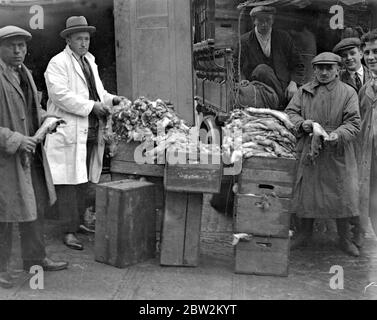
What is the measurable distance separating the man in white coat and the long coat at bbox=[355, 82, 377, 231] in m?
2.62

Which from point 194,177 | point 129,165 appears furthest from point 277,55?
point 194,177

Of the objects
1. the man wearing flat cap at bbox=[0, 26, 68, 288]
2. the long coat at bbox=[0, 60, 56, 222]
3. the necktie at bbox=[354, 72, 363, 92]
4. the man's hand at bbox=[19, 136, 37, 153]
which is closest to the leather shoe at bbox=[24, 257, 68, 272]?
the man wearing flat cap at bbox=[0, 26, 68, 288]

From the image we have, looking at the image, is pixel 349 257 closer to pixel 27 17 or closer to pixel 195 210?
pixel 195 210

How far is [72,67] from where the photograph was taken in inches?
244

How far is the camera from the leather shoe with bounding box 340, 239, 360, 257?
6.19 meters

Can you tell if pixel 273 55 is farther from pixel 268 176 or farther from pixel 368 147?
pixel 268 176

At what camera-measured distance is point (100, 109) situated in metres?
6.21

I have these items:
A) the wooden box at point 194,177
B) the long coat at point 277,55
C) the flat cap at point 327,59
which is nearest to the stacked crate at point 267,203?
the wooden box at point 194,177

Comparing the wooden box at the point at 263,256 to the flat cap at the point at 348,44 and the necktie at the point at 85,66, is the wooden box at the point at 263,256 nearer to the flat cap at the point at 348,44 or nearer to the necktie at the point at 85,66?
the flat cap at the point at 348,44

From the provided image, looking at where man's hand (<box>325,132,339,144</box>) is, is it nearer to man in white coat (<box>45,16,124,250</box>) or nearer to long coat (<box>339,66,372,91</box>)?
long coat (<box>339,66,372,91</box>)

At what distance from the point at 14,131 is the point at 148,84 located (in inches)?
132

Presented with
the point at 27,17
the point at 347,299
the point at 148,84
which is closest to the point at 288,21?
the point at 148,84

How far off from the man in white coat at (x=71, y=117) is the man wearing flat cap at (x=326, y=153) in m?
2.01

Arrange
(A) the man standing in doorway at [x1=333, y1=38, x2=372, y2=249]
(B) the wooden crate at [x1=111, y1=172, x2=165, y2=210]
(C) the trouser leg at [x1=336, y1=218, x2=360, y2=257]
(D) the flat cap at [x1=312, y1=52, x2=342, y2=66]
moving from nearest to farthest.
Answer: (D) the flat cap at [x1=312, y1=52, x2=342, y2=66] → (B) the wooden crate at [x1=111, y1=172, x2=165, y2=210] → (C) the trouser leg at [x1=336, y1=218, x2=360, y2=257] → (A) the man standing in doorway at [x1=333, y1=38, x2=372, y2=249]
